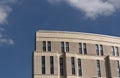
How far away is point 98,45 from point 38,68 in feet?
52.9

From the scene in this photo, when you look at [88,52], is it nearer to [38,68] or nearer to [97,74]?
[97,74]

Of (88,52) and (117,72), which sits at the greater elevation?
(88,52)

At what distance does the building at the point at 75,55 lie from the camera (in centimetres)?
6612

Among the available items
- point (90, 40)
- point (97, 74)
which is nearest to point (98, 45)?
point (90, 40)

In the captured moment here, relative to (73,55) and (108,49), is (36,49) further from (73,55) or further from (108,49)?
(108,49)

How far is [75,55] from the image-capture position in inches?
2675

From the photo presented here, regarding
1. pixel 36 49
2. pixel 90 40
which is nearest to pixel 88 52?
pixel 90 40

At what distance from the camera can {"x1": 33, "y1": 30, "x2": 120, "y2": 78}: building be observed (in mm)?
66125

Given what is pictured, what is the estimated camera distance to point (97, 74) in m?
69.2

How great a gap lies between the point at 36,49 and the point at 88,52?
1220cm

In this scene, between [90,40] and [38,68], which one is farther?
[90,40]

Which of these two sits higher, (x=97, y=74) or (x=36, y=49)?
(x=36, y=49)

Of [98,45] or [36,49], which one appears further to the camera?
[98,45]

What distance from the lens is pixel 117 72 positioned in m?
70.6
